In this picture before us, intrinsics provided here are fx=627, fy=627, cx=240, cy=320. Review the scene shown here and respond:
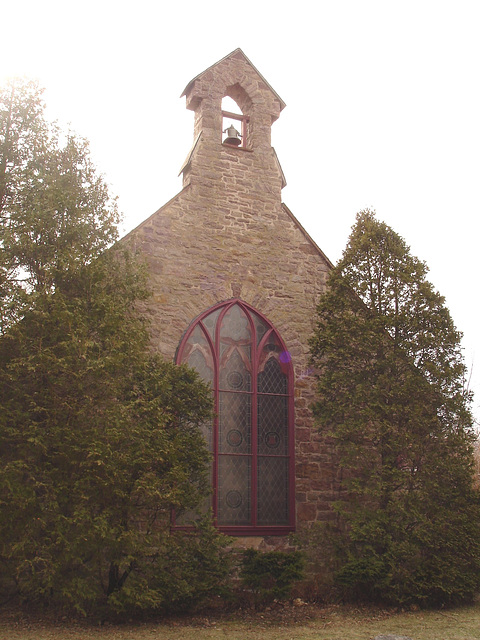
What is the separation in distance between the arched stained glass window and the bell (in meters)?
3.21

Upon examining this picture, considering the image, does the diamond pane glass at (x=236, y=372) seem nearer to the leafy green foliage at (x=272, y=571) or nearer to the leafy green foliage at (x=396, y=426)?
the leafy green foliage at (x=396, y=426)

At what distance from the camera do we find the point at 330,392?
9719mm

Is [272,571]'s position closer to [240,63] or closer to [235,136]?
[235,136]

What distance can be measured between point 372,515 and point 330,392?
1.91 metres

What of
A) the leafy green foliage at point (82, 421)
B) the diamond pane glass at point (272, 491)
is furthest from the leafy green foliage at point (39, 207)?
the diamond pane glass at point (272, 491)

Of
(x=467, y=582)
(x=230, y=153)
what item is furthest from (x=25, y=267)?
(x=467, y=582)

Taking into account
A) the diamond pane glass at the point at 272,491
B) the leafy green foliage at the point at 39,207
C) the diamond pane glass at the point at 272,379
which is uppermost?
the leafy green foliage at the point at 39,207

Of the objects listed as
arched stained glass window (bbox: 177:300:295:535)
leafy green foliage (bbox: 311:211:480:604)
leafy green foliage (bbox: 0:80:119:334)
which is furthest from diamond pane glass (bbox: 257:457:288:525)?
leafy green foliage (bbox: 0:80:119:334)

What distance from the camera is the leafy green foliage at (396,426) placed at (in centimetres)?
858

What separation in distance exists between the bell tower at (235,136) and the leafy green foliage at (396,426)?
7.36ft

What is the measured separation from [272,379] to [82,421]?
12.6 ft

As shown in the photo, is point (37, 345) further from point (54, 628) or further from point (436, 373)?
point (436, 373)

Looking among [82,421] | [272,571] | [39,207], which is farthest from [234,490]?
[39,207]

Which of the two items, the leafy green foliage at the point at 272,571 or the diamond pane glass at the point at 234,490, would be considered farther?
the diamond pane glass at the point at 234,490
